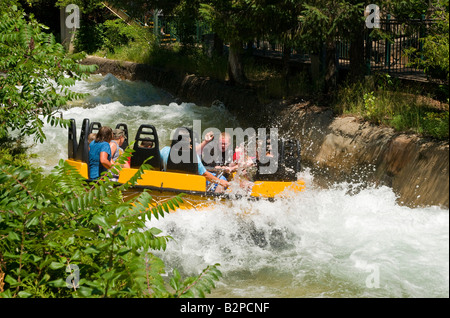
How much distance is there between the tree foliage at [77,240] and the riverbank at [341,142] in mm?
1537

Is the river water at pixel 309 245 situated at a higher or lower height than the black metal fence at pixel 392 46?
lower

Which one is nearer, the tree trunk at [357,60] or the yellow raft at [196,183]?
the yellow raft at [196,183]

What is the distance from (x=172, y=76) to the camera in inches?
811

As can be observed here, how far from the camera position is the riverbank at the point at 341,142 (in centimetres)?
425

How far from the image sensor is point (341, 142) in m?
11.5

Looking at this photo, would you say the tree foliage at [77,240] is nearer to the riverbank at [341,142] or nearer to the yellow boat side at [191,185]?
the riverbank at [341,142]

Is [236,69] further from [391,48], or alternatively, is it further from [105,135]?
[105,135]

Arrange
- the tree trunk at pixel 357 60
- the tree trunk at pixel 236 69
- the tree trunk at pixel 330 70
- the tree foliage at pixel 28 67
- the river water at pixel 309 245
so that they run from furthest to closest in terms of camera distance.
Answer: the tree trunk at pixel 236 69, the tree trunk at pixel 330 70, the tree trunk at pixel 357 60, the tree foliage at pixel 28 67, the river water at pixel 309 245

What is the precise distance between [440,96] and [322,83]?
5.49m

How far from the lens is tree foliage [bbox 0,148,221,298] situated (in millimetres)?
4188

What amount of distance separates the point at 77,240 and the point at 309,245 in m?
3.00

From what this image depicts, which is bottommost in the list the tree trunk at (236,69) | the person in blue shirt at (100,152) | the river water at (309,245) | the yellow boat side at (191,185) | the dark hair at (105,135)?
the river water at (309,245)

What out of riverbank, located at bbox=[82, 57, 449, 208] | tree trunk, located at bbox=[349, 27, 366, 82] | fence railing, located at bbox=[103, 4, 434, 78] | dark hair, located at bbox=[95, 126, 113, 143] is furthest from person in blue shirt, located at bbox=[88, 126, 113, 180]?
tree trunk, located at bbox=[349, 27, 366, 82]

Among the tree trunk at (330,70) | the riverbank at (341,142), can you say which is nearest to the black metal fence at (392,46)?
the tree trunk at (330,70)
